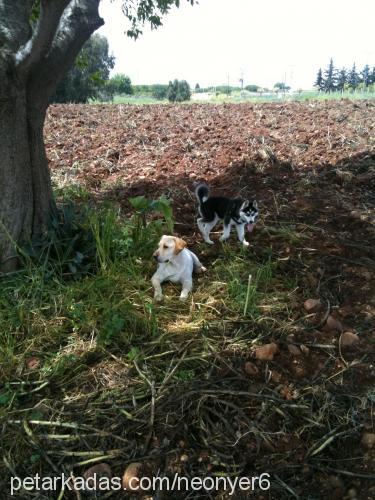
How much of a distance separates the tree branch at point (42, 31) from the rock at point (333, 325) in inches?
127

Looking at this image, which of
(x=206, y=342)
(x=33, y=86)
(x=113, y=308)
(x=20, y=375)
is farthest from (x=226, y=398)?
(x=33, y=86)

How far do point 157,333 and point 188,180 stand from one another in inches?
148

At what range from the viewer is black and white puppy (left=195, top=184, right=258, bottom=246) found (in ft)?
13.9

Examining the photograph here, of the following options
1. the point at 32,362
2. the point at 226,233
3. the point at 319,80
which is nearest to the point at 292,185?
the point at 226,233

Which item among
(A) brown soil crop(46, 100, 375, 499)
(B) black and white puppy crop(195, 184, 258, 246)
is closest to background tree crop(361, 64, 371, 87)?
(A) brown soil crop(46, 100, 375, 499)

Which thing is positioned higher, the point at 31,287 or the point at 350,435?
the point at 31,287

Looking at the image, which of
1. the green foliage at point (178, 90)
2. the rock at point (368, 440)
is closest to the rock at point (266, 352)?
the rock at point (368, 440)

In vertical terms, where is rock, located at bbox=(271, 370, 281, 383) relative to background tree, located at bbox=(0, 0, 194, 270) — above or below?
below

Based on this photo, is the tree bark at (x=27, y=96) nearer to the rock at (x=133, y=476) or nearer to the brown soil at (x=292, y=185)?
the brown soil at (x=292, y=185)

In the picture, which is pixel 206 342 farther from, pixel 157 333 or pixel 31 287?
pixel 31 287

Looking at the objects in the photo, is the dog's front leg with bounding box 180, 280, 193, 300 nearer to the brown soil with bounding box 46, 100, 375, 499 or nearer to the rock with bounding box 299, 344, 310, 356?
the brown soil with bounding box 46, 100, 375, 499

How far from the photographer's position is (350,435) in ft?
8.05

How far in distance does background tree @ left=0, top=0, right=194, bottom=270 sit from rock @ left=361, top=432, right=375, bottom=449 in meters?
3.09

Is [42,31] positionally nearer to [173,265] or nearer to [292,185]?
[173,265]
